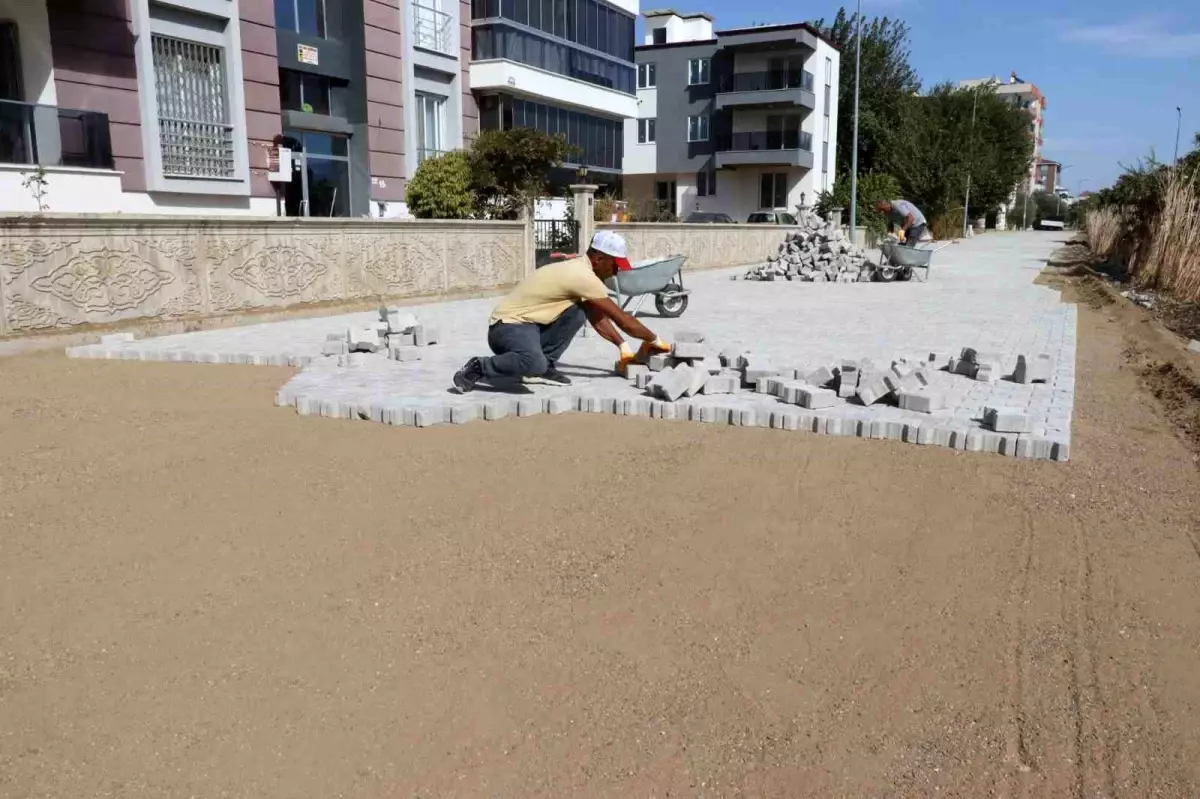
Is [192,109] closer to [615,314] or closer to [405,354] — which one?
[405,354]

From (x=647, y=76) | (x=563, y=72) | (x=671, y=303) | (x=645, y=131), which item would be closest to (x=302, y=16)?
(x=563, y=72)

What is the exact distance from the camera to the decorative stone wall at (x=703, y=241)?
21.2 meters

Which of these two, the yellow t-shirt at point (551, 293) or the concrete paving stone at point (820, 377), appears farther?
the concrete paving stone at point (820, 377)

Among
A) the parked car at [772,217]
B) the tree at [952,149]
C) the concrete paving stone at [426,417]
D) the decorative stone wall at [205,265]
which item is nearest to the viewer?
the concrete paving stone at [426,417]

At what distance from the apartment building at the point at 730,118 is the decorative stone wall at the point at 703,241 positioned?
15852mm

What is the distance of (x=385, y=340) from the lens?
9.38 m

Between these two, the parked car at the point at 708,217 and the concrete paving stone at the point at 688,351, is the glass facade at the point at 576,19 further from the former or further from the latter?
the concrete paving stone at the point at 688,351

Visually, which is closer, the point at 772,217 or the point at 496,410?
the point at 496,410

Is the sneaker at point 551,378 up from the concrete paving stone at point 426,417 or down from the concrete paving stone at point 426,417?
up

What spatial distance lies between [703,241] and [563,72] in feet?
32.8

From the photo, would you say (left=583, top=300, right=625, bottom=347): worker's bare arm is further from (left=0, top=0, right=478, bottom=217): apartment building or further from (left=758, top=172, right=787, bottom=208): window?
(left=758, top=172, right=787, bottom=208): window

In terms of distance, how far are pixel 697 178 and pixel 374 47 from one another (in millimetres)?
28566

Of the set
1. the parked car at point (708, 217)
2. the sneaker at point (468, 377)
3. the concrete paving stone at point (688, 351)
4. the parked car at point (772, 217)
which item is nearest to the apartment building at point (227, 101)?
the sneaker at point (468, 377)

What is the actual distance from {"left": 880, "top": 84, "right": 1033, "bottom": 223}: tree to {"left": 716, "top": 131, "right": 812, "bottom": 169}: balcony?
5457mm
